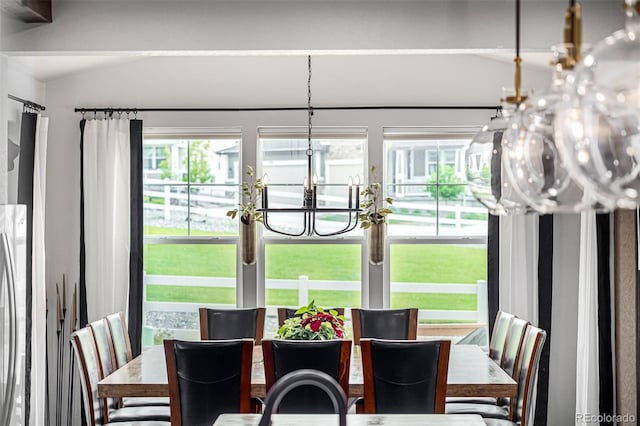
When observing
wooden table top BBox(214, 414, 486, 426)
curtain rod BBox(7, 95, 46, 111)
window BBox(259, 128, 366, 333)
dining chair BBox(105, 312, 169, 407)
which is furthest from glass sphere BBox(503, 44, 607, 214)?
curtain rod BBox(7, 95, 46, 111)

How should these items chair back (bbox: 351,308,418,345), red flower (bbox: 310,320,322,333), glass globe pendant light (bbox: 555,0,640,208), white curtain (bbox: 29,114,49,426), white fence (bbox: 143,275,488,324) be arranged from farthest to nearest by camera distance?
white fence (bbox: 143,275,488,324)
chair back (bbox: 351,308,418,345)
white curtain (bbox: 29,114,49,426)
red flower (bbox: 310,320,322,333)
glass globe pendant light (bbox: 555,0,640,208)

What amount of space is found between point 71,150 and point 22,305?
5.62 feet

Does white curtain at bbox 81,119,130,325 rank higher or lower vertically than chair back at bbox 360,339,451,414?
higher

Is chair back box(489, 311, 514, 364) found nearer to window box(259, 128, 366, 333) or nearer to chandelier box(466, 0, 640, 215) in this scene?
window box(259, 128, 366, 333)

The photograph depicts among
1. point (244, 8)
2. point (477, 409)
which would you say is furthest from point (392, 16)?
point (477, 409)

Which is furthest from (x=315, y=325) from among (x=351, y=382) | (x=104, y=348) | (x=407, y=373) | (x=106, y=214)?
(x=106, y=214)

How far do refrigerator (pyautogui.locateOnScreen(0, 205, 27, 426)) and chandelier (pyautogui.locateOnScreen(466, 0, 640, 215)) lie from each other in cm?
252

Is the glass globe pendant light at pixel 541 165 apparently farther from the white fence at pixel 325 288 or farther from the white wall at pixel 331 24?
the white fence at pixel 325 288

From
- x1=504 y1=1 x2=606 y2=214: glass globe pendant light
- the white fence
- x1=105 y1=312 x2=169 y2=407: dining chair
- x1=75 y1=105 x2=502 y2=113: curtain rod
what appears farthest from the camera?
the white fence

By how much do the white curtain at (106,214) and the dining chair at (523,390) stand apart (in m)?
2.38

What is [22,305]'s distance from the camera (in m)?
3.49

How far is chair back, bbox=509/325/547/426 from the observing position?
346 cm

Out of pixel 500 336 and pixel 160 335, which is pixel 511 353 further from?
pixel 160 335

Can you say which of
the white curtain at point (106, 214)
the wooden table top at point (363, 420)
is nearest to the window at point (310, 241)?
the white curtain at point (106, 214)
